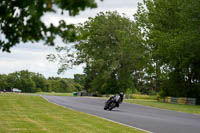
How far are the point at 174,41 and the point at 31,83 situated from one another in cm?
7844

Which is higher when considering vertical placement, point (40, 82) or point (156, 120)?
point (40, 82)

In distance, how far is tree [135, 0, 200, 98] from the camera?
35000mm

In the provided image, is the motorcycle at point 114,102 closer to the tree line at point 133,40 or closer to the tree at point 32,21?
the tree line at point 133,40

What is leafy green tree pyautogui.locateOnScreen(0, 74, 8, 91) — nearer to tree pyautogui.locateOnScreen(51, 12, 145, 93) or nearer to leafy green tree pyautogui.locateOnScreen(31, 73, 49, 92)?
leafy green tree pyautogui.locateOnScreen(31, 73, 49, 92)

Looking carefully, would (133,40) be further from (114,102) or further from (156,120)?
(156,120)

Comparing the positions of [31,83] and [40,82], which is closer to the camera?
[31,83]

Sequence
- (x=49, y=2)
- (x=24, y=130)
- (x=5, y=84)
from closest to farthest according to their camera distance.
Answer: (x=49, y=2) < (x=24, y=130) < (x=5, y=84)

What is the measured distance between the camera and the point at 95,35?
196 ft

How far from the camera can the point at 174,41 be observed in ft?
114

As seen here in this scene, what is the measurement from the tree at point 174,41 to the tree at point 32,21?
30.7m

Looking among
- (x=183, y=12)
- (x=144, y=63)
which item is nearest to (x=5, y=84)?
(x=144, y=63)

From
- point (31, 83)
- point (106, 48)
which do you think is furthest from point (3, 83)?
point (106, 48)

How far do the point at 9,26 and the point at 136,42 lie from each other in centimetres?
4070

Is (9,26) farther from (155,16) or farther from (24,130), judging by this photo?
(155,16)
